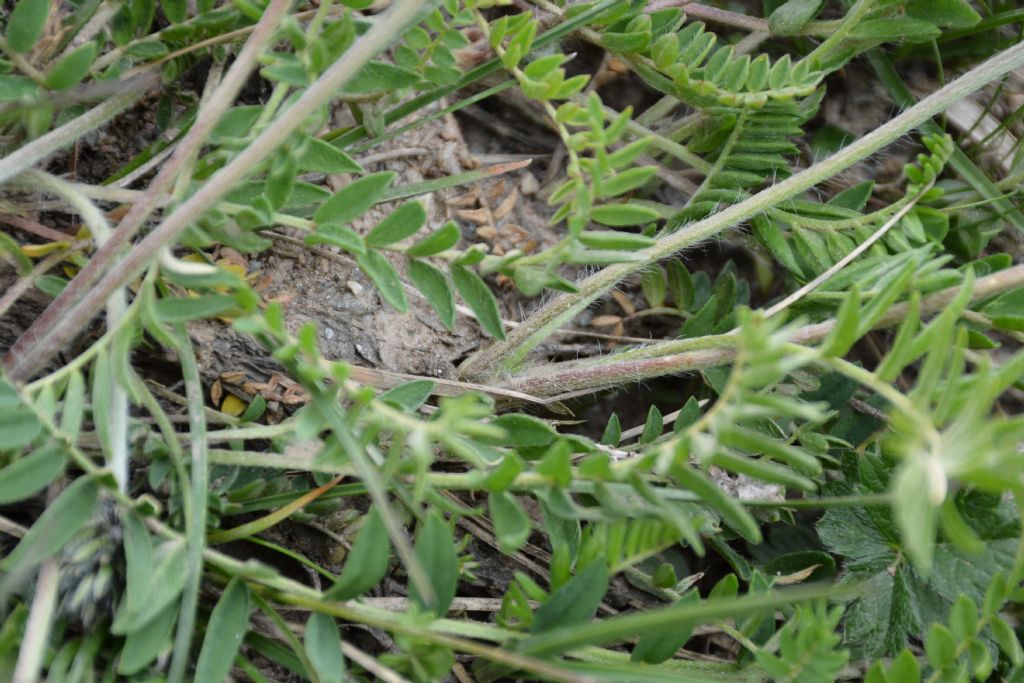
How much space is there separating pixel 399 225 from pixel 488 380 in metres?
0.48

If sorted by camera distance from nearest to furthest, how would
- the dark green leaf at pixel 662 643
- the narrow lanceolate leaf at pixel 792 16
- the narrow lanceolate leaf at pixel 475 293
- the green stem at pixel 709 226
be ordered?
1. the dark green leaf at pixel 662 643
2. the narrow lanceolate leaf at pixel 475 293
3. the green stem at pixel 709 226
4. the narrow lanceolate leaf at pixel 792 16

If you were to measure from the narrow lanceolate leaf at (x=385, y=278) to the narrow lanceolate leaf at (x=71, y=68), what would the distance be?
50 cm

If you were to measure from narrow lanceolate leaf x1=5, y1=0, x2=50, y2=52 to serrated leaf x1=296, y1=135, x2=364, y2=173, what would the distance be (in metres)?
0.44

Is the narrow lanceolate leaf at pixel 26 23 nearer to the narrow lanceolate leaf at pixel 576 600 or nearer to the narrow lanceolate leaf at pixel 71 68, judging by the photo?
the narrow lanceolate leaf at pixel 71 68

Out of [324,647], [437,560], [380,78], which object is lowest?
[324,647]

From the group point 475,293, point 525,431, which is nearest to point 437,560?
point 525,431

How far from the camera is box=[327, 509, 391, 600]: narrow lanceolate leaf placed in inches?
44.7

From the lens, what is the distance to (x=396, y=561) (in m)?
1.62

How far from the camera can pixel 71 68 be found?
1.36m

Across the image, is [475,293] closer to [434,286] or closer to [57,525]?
[434,286]

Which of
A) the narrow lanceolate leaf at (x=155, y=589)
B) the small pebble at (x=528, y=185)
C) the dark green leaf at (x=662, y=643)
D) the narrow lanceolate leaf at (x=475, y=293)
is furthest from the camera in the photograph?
the small pebble at (x=528, y=185)

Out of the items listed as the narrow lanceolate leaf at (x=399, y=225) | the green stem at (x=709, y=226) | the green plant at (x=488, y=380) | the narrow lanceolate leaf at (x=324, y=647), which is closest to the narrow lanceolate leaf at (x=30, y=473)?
the green plant at (x=488, y=380)

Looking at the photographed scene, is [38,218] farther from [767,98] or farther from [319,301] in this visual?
[767,98]

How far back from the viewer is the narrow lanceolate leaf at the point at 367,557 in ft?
3.73
